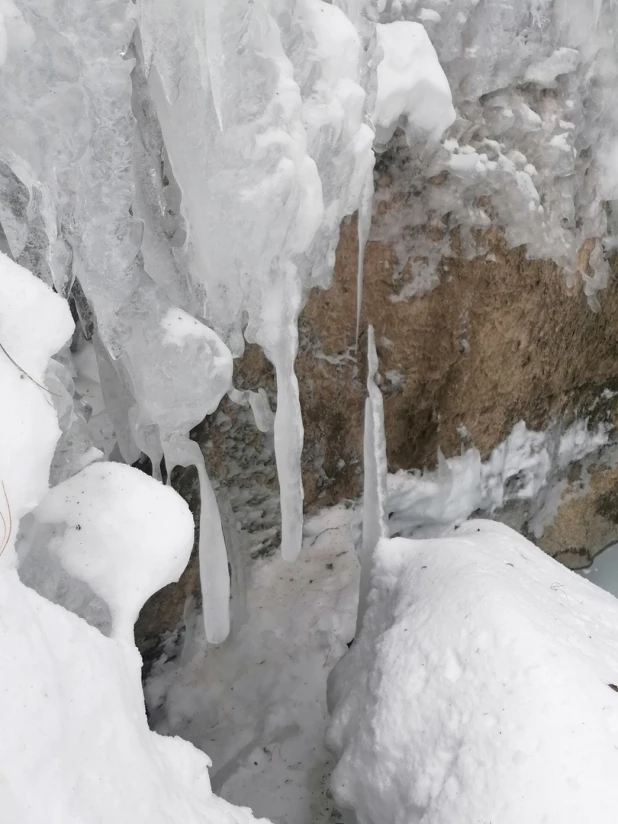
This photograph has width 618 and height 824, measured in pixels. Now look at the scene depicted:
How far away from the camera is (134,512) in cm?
154

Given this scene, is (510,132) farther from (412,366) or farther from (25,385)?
(25,385)

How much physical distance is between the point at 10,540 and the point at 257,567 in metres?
2.66

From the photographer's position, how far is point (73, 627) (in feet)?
3.95

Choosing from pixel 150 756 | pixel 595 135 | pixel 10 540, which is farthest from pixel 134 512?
pixel 595 135

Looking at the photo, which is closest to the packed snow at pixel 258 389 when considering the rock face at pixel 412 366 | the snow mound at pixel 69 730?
the snow mound at pixel 69 730

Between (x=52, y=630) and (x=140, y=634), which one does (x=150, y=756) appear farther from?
(x=140, y=634)

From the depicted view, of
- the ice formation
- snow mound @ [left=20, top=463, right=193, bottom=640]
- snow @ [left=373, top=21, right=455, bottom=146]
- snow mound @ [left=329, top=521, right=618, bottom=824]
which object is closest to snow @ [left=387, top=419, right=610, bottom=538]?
the ice formation

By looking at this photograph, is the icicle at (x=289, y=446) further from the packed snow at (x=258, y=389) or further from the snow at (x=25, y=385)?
the snow at (x=25, y=385)

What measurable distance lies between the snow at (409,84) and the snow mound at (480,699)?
6.14 feet

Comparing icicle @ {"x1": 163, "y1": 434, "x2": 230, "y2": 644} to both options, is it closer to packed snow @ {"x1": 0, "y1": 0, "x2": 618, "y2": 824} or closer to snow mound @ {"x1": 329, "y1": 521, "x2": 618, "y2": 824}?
packed snow @ {"x1": 0, "y1": 0, "x2": 618, "y2": 824}

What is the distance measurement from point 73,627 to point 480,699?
1195 mm

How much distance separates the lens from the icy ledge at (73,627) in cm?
101

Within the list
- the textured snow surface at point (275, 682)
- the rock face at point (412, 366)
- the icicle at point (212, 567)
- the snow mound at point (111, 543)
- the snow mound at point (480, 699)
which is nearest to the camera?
the snow mound at point (111, 543)

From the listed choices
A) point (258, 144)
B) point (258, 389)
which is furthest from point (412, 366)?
point (258, 144)
